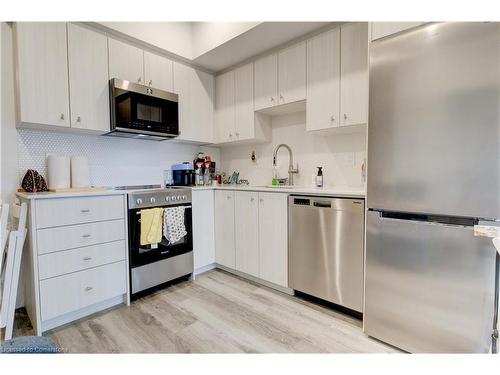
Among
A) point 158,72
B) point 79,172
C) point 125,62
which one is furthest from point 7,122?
point 158,72

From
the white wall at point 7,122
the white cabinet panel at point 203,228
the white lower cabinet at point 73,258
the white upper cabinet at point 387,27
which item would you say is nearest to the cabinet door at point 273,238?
the white cabinet panel at point 203,228

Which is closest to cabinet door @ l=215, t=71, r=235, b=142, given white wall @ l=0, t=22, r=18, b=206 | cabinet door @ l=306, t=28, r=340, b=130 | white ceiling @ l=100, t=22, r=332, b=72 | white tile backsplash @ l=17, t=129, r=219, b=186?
white ceiling @ l=100, t=22, r=332, b=72

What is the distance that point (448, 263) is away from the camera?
4.38 ft

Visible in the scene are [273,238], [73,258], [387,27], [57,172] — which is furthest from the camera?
[273,238]

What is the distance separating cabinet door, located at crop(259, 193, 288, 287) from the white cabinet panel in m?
0.65

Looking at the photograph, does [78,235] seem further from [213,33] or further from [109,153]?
[213,33]

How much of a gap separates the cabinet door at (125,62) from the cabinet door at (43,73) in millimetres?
352

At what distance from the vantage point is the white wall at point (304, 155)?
2354 millimetres

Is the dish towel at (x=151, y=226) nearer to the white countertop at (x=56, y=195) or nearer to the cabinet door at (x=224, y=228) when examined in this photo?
the white countertop at (x=56, y=195)

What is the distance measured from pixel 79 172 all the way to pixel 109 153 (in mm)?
419

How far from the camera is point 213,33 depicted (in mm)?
2486
